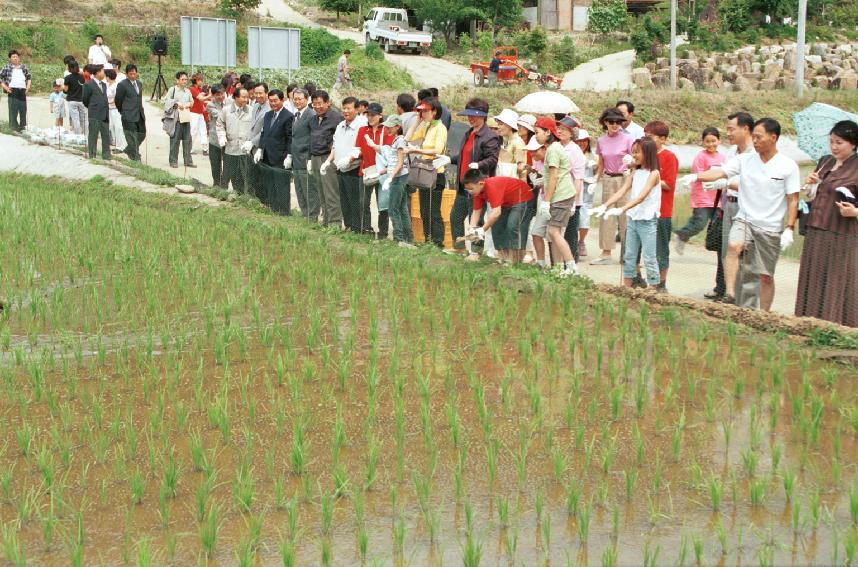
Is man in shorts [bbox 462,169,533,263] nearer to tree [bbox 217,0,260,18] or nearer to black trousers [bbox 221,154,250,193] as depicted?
black trousers [bbox 221,154,250,193]

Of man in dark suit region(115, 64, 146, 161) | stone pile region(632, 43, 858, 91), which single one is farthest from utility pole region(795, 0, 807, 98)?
man in dark suit region(115, 64, 146, 161)

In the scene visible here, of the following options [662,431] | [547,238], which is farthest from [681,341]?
[547,238]

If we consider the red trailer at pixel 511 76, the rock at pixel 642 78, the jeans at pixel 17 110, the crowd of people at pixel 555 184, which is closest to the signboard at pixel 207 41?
the jeans at pixel 17 110

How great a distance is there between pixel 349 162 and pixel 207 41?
946 cm

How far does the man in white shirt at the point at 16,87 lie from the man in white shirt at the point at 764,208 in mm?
14260

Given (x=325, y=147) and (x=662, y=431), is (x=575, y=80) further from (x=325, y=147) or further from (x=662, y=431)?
(x=662, y=431)

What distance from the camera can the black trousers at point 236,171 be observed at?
13.6 meters

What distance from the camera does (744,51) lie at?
36781 millimetres

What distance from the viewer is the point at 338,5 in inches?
1823

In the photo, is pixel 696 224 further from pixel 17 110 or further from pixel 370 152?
pixel 17 110

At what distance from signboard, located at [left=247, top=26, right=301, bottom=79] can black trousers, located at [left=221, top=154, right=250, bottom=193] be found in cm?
648

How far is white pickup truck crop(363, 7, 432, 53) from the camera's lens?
131 feet

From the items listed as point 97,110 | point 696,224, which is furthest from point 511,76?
point 696,224

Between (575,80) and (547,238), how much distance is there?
2693 centimetres
